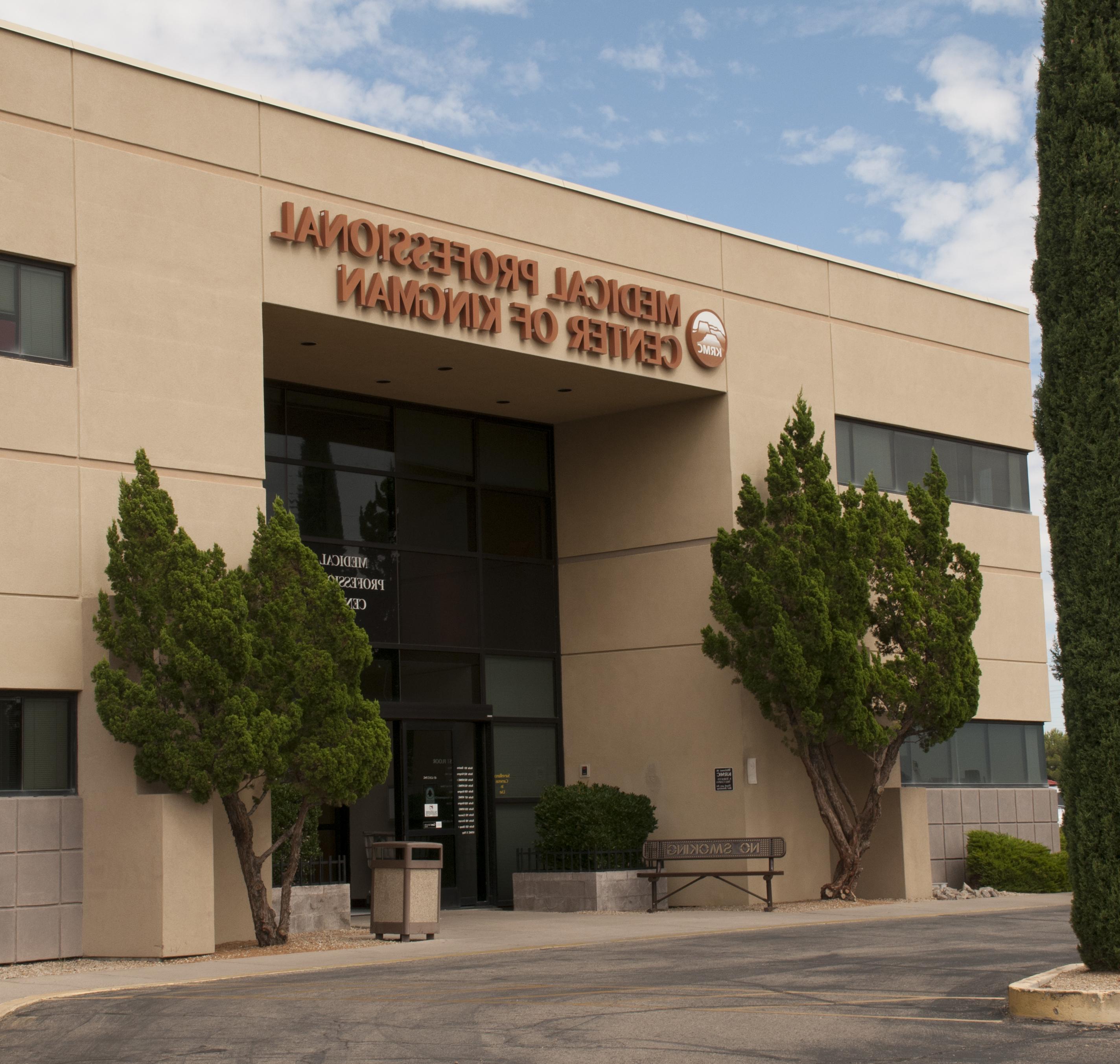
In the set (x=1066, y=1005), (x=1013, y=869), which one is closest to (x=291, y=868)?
(x=1066, y=1005)

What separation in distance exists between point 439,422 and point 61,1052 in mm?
14942

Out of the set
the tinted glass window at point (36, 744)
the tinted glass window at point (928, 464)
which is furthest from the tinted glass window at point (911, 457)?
the tinted glass window at point (36, 744)

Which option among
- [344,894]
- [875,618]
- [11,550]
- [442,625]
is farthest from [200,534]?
[875,618]

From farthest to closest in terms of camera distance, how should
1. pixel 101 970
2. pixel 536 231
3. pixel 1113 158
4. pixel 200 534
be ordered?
pixel 536 231
pixel 200 534
pixel 101 970
pixel 1113 158

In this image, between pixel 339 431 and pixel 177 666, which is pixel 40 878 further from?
pixel 339 431

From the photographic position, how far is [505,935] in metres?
18.1

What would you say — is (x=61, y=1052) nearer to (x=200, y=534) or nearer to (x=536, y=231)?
(x=200, y=534)

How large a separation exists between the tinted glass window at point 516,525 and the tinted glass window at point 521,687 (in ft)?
5.58

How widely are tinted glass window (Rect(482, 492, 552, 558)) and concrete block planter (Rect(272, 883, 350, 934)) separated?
22.7ft

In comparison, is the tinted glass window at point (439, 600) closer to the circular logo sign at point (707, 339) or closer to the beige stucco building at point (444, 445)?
the beige stucco building at point (444, 445)

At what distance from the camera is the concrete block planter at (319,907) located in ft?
61.2

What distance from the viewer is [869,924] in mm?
18594

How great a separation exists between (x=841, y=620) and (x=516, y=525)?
583cm

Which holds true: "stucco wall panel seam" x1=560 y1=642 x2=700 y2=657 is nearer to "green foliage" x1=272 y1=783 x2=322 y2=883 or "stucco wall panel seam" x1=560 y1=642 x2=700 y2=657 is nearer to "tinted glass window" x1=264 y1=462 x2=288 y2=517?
"tinted glass window" x1=264 y1=462 x2=288 y2=517
